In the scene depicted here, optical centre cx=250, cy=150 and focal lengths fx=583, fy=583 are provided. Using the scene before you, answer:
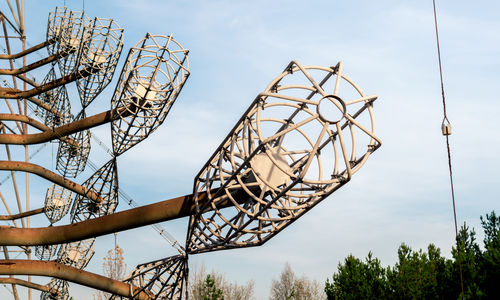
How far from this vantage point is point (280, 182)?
993 cm

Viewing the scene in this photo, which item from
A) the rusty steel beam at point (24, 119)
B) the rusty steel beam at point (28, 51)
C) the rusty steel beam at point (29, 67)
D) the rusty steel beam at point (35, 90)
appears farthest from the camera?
the rusty steel beam at point (28, 51)

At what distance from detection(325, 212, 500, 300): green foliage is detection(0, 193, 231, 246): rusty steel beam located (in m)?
11.8

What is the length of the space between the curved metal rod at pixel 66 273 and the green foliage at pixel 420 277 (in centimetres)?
1101

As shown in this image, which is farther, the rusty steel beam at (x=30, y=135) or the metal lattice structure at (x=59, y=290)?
the metal lattice structure at (x=59, y=290)

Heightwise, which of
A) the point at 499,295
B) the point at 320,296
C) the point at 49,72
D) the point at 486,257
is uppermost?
the point at 49,72

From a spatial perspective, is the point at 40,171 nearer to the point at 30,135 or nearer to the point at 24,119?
the point at 30,135

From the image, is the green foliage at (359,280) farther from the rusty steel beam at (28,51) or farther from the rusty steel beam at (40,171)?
the rusty steel beam at (28,51)

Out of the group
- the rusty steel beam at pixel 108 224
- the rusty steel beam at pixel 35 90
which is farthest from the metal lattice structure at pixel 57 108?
the rusty steel beam at pixel 108 224

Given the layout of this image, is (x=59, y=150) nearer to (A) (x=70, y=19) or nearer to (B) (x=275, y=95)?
(A) (x=70, y=19)

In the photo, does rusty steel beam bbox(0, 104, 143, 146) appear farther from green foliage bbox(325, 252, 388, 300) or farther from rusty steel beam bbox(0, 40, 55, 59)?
green foliage bbox(325, 252, 388, 300)

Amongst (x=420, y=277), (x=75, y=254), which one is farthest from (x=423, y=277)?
(x=75, y=254)

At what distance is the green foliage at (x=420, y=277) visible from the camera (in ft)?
64.6

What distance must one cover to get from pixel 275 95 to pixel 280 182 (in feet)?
6.58

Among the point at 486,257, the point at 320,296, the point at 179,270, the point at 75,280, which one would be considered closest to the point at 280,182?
the point at 179,270
